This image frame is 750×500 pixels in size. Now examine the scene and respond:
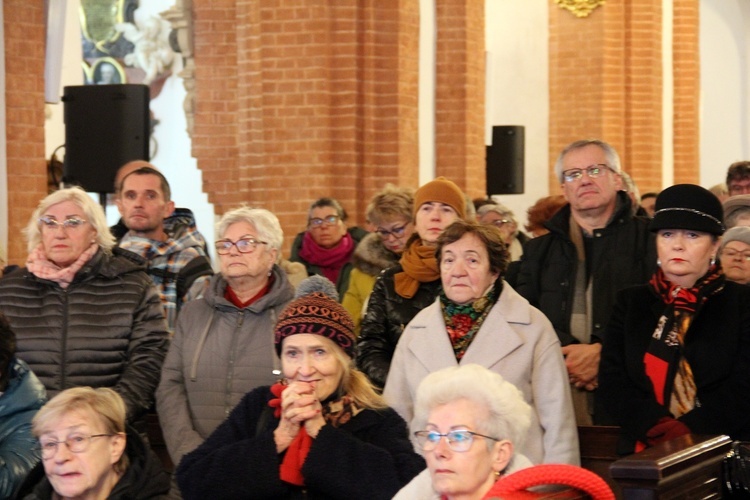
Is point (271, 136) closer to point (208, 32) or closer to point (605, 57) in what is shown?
point (208, 32)

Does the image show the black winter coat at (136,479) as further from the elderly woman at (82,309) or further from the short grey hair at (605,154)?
the short grey hair at (605,154)

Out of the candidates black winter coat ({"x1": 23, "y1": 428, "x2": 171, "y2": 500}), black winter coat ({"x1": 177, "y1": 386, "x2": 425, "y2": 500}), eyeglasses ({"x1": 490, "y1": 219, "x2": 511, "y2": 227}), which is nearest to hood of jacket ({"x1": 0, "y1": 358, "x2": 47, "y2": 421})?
black winter coat ({"x1": 23, "y1": 428, "x2": 171, "y2": 500})

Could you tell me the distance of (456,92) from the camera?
42.4 feet

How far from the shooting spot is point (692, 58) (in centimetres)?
2052

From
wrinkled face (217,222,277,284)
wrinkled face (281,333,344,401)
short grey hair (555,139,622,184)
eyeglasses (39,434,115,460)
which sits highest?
short grey hair (555,139,622,184)

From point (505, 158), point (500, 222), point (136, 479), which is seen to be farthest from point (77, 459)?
point (505, 158)

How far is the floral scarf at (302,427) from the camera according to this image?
4848mm

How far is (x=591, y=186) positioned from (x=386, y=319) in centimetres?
111

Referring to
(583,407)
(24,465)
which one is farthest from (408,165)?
(24,465)

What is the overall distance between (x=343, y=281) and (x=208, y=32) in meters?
5.92

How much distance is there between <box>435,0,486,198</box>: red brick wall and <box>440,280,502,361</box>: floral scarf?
7.16 metres

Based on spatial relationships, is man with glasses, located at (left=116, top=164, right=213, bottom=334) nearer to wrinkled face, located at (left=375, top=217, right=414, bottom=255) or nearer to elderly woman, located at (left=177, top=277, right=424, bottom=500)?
wrinkled face, located at (left=375, top=217, right=414, bottom=255)

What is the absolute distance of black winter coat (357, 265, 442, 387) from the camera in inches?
249

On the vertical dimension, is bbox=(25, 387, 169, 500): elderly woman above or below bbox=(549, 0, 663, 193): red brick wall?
below
